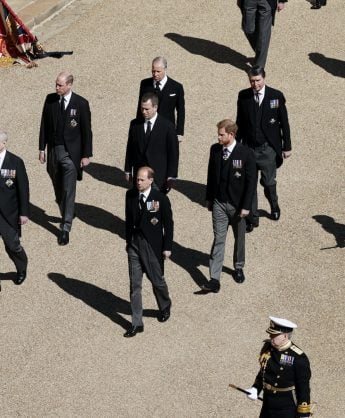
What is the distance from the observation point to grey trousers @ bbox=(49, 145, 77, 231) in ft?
44.3

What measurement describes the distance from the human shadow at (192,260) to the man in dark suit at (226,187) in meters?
0.39

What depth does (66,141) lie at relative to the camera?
13422 millimetres

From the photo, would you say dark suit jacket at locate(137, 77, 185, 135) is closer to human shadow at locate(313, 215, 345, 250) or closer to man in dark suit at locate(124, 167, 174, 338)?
human shadow at locate(313, 215, 345, 250)

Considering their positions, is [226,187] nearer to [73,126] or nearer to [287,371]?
[73,126]

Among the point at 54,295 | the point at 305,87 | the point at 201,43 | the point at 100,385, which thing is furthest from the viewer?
the point at 201,43

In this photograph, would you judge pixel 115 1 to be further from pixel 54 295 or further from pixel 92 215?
pixel 54 295

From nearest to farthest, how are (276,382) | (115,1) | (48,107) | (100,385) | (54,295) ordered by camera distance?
(276,382) → (100,385) → (54,295) → (48,107) → (115,1)

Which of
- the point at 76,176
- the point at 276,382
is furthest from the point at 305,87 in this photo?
the point at 276,382

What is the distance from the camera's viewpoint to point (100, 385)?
11.1 m

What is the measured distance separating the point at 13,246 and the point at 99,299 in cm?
103

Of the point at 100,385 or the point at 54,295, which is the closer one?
the point at 100,385

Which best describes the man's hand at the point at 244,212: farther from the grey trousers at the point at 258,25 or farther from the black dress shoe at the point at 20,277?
the grey trousers at the point at 258,25

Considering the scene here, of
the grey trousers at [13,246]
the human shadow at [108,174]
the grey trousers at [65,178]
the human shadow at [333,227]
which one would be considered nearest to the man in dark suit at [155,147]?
the grey trousers at [65,178]

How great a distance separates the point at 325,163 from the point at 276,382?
6.02 meters
